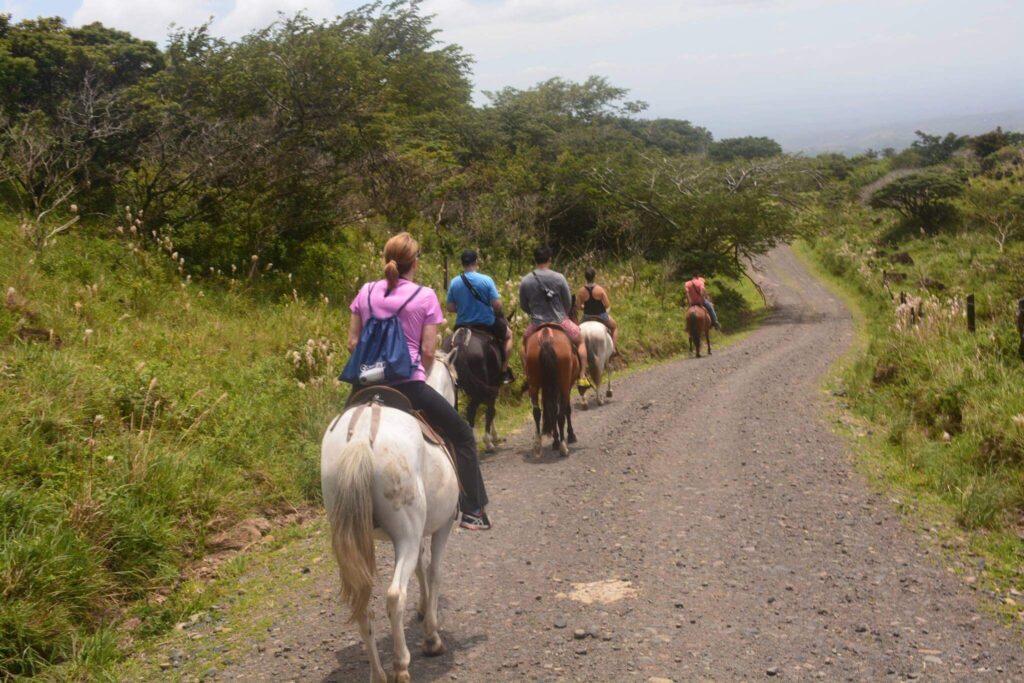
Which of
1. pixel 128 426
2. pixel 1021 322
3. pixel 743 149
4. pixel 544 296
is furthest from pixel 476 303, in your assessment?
pixel 743 149

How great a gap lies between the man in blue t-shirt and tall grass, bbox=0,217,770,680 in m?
1.74

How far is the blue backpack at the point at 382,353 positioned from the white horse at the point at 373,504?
33 centimetres

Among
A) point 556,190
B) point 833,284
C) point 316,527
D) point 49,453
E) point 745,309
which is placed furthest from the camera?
point 833,284

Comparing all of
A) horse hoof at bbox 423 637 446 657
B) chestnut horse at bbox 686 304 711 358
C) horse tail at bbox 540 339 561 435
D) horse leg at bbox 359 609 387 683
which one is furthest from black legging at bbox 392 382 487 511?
chestnut horse at bbox 686 304 711 358

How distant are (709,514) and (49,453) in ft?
18.5

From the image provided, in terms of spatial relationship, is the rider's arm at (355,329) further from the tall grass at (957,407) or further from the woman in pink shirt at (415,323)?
the tall grass at (957,407)

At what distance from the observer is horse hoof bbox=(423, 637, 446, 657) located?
5.14 meters

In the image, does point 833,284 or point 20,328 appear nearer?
point 20,328

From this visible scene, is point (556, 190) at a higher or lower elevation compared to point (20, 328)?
higher

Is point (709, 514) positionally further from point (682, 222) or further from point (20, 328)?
point (682, 222)

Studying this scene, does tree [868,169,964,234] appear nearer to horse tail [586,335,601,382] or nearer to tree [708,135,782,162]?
horse tail [586,335,601,382]

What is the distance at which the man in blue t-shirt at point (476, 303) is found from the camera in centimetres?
926

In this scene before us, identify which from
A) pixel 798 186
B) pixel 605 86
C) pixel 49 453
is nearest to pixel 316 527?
pixel 49 453

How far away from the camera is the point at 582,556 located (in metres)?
6.76
